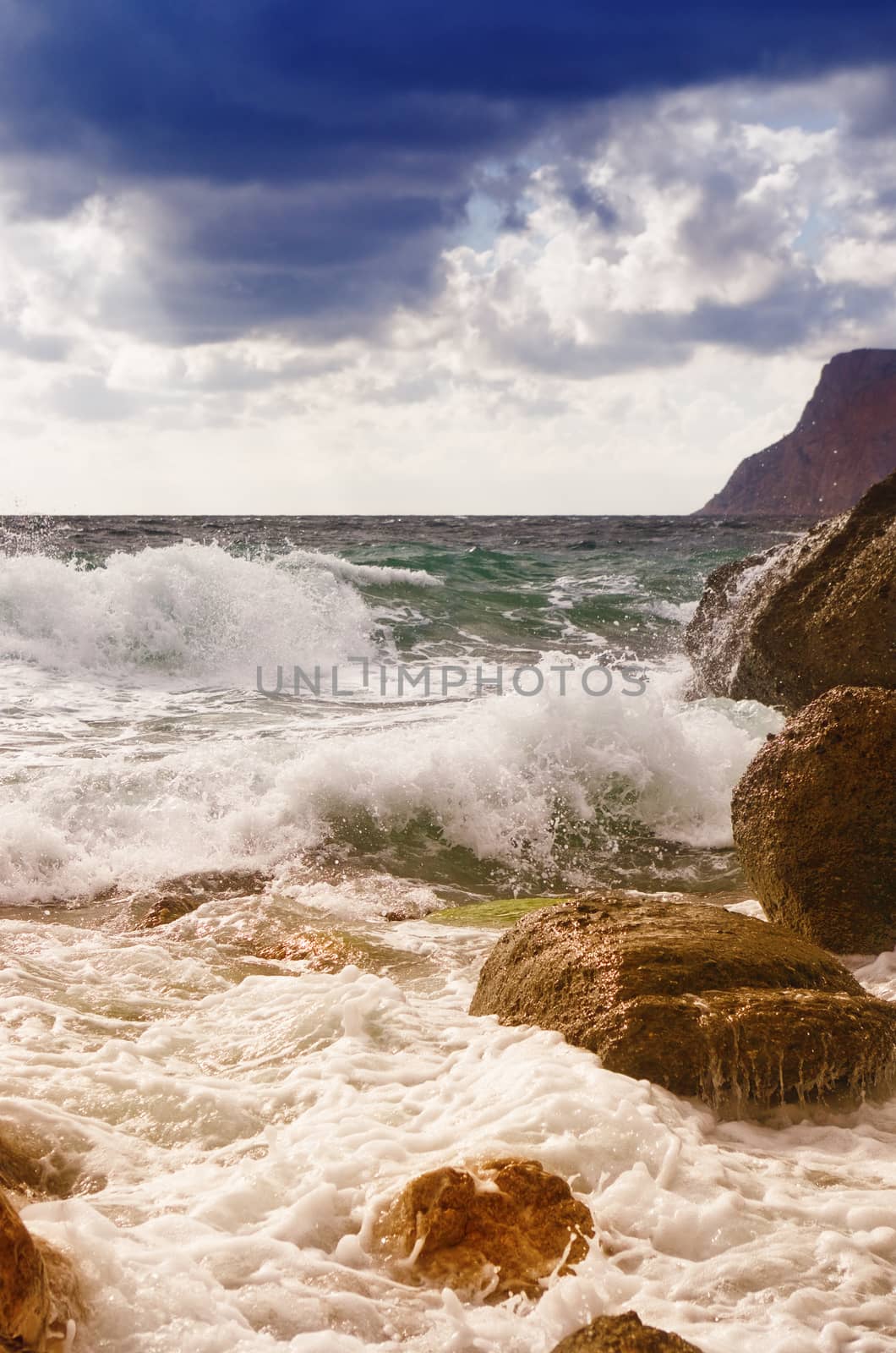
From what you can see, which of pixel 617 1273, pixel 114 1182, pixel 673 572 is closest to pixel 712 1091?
pixel 617 1273

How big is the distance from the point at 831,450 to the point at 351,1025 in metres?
102

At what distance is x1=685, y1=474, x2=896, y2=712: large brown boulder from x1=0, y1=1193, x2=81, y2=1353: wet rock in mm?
5940

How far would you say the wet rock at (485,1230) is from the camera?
206cm

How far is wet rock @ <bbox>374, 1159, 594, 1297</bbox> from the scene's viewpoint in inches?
81.1

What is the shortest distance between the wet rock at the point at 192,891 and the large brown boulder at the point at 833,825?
275 cm

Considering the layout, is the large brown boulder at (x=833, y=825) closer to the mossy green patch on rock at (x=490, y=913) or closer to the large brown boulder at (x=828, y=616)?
the mossy green patch on rock at (x=490, y=913)

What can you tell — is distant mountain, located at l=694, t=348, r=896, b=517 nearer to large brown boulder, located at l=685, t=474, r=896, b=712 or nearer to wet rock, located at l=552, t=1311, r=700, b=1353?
large brown boulder, located at l=685, t=474, r=896, b=712

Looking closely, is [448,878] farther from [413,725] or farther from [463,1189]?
[463,1189]

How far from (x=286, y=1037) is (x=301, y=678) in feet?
29.2

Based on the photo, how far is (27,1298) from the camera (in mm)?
1709

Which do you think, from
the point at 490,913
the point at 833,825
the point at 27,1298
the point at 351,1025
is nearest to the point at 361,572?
the point at 490,913

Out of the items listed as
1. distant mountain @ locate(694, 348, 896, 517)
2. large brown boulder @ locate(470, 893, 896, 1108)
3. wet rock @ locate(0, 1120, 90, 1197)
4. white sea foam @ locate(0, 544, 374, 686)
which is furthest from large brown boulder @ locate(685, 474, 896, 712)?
distant mountain @ locate(694, 348, 896, 517)

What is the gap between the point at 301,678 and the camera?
1206 centimetres

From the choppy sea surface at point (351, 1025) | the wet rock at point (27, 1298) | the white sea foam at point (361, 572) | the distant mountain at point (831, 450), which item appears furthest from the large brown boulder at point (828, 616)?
the distant mountain at point (831, 450)
